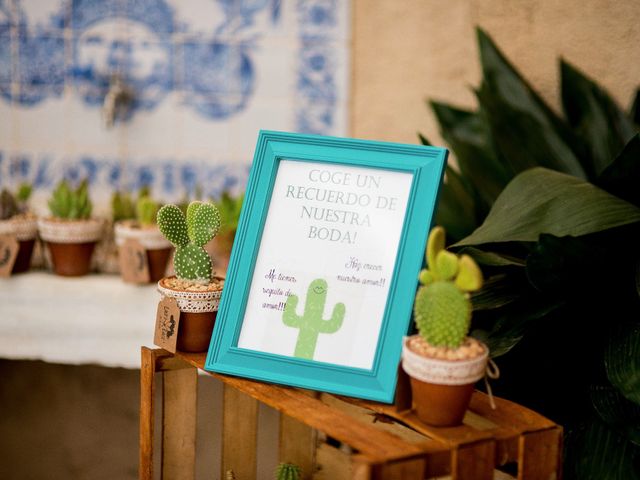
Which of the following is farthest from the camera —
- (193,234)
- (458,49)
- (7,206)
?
(458,49)

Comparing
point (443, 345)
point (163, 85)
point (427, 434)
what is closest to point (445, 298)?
point (443, 345)

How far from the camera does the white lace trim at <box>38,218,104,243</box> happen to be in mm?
1925

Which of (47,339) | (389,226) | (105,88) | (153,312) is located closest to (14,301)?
(47,339)

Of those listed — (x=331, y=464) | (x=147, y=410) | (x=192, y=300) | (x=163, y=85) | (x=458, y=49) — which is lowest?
(x=331, y=464)

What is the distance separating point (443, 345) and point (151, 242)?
1.15m

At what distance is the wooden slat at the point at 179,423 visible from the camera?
4.17ft

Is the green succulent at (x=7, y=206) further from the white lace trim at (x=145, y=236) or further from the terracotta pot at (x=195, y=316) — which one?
the terracotta pot at (x=195, y=316)

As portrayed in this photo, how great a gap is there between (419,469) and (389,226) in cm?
34

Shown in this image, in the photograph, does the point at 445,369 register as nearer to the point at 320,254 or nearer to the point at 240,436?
the point at 320,254

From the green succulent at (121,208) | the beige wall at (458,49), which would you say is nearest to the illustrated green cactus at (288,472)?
the green succulent at (121,208)

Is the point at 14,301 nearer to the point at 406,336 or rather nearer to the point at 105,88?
the point at 105,88

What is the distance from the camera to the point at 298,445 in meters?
1.41

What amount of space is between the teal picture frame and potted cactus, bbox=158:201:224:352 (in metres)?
0.06

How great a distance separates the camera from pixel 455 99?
7.16ft
